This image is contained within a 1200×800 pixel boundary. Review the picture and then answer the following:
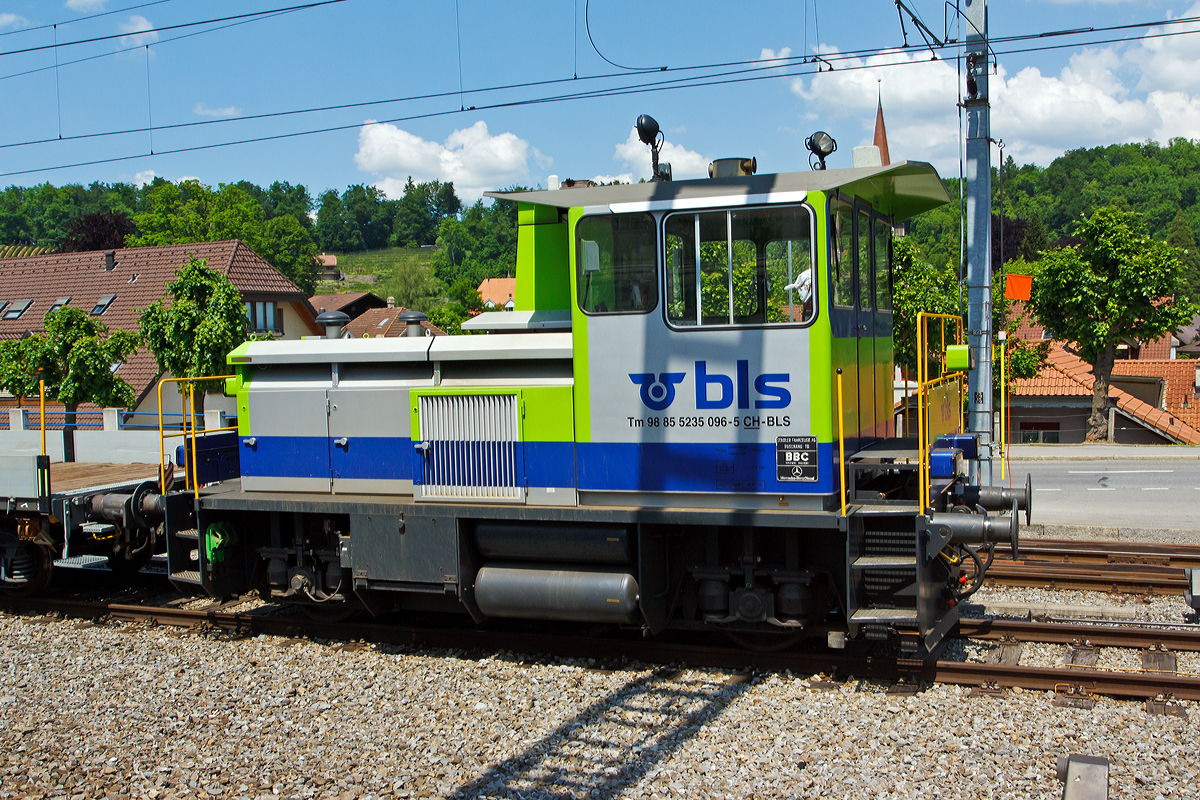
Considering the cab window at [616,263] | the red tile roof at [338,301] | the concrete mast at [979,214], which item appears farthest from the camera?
the red tile roof at [338,301]

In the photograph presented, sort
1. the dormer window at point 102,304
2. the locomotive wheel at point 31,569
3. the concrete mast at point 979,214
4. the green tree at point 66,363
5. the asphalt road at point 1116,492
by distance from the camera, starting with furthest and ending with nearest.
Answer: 1. the dormer window at point 102,304
2. the green tree at point 66,363
3. the asphalt road at point 1116,492
4. the concrete mast at point 979,214
5. the locomotive wheel at point 31,569

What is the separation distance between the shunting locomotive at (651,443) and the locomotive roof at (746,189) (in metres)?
0.02

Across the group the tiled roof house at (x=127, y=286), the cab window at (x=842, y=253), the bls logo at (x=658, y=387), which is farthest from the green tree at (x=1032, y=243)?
the bls logo at (x=658, y=387)

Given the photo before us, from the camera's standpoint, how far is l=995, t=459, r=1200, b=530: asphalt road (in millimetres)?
12961

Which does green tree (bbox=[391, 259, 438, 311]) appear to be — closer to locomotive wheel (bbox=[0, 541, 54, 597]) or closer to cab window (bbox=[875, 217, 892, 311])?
locomotive wheel (bbox=[0, 541, 54, 597])

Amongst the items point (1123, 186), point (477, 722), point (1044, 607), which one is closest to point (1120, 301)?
point (1044, 607)

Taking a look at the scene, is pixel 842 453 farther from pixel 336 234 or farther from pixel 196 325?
pixel 336 234

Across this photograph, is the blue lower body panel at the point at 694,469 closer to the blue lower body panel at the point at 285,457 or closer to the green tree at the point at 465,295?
the blue lower body panel at the point at 285,457

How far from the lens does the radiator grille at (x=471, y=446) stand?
6.90m

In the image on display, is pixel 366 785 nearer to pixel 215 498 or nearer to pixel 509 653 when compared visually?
pixel 509 653

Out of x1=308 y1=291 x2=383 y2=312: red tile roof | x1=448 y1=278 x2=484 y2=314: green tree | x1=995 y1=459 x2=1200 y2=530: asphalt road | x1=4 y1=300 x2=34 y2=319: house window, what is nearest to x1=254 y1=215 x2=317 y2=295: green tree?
x1=308 y1=291 x2=383 y2=312: red tile roof

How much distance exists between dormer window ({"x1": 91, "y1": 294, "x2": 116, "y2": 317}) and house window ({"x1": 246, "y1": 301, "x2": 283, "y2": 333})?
206 inches

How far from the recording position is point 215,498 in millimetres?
7641

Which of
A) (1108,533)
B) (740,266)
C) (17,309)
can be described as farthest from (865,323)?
(17,309)
